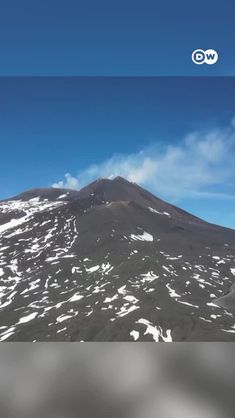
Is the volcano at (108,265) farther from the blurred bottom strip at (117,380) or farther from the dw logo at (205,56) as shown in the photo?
the blurred bottom strip at (117,380)

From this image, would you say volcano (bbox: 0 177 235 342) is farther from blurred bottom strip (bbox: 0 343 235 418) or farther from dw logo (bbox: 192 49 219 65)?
blurred bottom strip (bbox: 0 343 235 418)

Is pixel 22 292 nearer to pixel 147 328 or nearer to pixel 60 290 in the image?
pixel 60 290

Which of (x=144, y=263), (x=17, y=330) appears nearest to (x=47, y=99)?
(x=144, y=263)

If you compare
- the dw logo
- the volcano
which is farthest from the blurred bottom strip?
the volcano

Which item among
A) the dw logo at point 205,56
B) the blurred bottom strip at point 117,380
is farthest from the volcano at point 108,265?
the blurred bottom strip at point 117,380

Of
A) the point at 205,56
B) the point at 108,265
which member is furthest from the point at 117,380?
the point at 108,265
